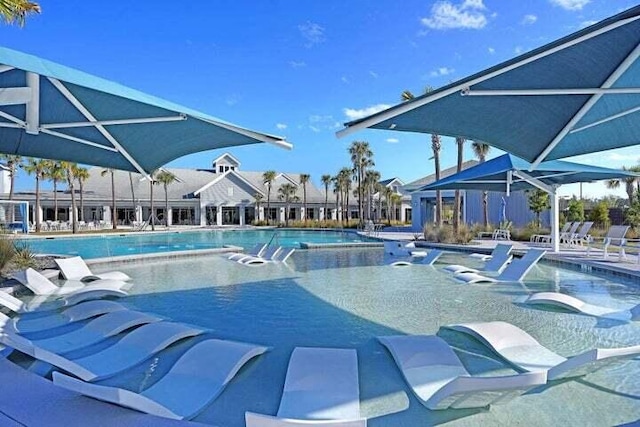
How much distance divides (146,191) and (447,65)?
36819 mm

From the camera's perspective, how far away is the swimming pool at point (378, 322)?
12.0 ft

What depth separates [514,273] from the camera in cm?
1039

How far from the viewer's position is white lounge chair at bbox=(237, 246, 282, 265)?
1464cm

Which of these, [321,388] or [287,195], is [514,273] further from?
[287,195]

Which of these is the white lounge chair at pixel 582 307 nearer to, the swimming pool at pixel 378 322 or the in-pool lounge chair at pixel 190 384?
the swimming pool at pixel 378 322

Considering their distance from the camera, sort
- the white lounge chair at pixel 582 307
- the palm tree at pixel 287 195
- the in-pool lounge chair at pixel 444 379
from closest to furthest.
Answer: the in-pool lounge chair at pixel 444 379 < the white lounge chair at pixel 582 307 < the palm tree at pixel 287 195

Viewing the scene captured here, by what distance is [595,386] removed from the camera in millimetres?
4086

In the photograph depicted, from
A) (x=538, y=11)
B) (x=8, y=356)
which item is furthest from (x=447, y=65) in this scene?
(x=8, y=356)

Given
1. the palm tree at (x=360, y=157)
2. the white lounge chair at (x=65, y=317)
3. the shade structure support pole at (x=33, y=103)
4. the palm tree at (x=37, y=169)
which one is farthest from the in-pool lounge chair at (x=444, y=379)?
the palm tree at (x=360, y=157)

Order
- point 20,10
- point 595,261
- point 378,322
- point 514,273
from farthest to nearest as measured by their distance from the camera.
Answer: point 595,261
point 20,10
point 514,273
point 378,322

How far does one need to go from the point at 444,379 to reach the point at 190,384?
7.49 ft

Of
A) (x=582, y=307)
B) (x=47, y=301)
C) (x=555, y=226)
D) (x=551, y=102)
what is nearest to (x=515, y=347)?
(x=582, y=307)

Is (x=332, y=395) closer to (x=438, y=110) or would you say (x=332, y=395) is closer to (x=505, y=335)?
(x=505, y=335)

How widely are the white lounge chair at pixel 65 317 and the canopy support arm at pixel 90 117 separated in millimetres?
2578
